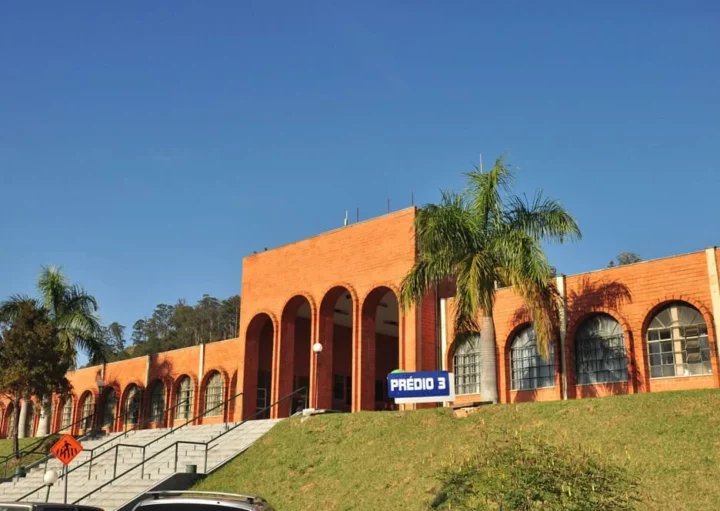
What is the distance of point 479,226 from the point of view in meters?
21.6

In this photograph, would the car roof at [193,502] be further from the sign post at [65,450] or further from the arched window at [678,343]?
the arched window at [678,343]

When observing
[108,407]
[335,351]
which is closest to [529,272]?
[335,351]

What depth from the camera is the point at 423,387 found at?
21.6m

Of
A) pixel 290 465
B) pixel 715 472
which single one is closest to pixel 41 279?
pixel 290 465

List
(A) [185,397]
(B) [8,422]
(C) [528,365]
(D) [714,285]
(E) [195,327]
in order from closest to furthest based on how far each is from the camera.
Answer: (D) [714,285] < (C) [528,365] < (A) [185,397] < (B) [8,422] < (E) [195,327]

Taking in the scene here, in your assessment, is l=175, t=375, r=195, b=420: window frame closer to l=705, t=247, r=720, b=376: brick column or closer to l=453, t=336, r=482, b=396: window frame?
l=453, t=336, r=482, b=396: window frame

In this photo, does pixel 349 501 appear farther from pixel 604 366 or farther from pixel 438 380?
pixel 604 366

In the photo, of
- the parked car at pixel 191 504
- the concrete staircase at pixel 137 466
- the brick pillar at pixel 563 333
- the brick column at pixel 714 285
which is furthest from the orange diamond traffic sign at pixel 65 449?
the brick column at pixel 714 285

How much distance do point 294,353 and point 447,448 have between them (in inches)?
620

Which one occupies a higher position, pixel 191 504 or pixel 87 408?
pixel 87 408

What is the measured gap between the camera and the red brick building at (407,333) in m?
22.2

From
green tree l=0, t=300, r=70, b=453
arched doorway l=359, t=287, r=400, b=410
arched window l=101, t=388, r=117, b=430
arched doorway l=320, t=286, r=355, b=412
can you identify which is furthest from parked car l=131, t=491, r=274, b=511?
arched window l=101, t=388, r=117, b=430

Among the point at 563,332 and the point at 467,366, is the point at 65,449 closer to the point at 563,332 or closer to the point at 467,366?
the point at 467,366

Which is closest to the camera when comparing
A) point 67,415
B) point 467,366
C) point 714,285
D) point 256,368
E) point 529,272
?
point 529,272
